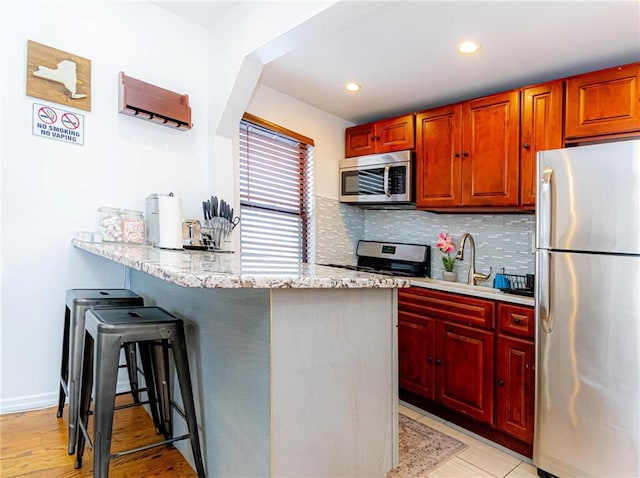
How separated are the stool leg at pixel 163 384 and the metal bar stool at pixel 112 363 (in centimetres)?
10

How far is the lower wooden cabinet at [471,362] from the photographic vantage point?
2189 millimetres

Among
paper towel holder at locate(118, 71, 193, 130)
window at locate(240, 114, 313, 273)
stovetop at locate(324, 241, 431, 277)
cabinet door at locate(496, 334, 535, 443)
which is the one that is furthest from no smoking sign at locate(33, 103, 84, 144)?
cabinet door at locate(496, 334, 535, 443)

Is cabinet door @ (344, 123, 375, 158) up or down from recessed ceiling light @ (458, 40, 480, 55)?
down

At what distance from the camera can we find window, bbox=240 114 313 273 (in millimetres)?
2883

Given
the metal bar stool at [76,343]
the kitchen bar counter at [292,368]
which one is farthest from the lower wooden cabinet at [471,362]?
the metal bar stool at [76,343]

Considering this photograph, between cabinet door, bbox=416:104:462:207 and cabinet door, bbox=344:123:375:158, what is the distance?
491 millimetres

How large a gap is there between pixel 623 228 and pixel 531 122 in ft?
3.51

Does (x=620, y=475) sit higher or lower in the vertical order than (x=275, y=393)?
lower

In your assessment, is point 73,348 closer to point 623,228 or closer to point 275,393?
point 275,393

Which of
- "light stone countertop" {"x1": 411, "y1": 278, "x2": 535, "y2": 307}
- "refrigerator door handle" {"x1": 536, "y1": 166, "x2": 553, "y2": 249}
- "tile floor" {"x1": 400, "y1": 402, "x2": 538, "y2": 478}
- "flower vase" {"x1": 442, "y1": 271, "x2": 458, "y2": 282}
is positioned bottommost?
"tile floor" {"x1": 400, "y1": 402, "x2": 538, "y2": 478}

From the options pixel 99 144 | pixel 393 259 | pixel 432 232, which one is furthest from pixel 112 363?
pixel 432 232

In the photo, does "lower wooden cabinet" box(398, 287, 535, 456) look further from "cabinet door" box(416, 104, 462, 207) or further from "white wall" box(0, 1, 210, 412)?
"white wall" box(0, 1, 210, 412)

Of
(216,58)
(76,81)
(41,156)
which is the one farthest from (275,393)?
(216,58)

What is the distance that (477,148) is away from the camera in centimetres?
274
